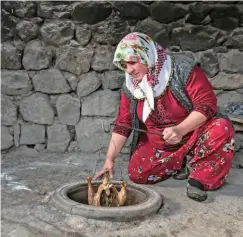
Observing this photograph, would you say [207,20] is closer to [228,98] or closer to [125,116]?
[228,98]

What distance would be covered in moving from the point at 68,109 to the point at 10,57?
2.13 ft

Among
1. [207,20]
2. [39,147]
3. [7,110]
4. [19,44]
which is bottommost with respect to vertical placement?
[39,147]

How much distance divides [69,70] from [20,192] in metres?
1.36

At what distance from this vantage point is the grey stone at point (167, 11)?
3.59 meters

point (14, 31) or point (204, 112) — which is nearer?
point (204, 112)

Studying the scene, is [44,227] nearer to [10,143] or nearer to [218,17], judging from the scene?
[10,143]

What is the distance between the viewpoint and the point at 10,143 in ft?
12.3

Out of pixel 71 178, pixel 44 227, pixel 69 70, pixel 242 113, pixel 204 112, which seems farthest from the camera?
pixel 69 70

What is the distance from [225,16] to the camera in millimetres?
3594

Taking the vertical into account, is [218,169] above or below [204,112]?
below

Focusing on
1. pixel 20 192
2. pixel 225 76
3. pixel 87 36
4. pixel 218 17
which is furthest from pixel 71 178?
pixel 218 17

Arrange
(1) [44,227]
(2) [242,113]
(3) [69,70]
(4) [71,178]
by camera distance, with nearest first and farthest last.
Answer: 1. (1) [44,227]
2. (4) [71,178]
3. (2) [242,113]
4. (3) [69,70]

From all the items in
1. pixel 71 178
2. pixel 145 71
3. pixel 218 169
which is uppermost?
pixel 145 71

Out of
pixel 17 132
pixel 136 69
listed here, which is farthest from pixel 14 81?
pixel 136 69
